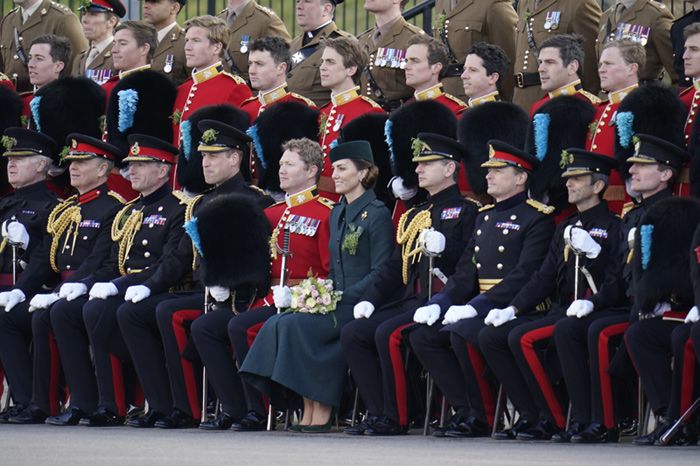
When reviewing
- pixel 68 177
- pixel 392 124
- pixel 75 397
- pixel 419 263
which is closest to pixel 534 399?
pixel 419 263

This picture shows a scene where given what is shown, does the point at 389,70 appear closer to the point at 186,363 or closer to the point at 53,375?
the point at 186,363

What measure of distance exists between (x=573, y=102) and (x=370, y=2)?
2.52 meters

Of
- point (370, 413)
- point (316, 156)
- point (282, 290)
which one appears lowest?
point (370, 413)

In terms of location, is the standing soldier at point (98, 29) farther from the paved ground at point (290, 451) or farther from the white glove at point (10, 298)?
the paved ground at point (290, 451)

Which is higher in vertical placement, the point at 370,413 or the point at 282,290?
the point at 282,290

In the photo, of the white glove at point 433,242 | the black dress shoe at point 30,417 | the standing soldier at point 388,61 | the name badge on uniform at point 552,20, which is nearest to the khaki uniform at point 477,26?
the standing soldier at point 388,61

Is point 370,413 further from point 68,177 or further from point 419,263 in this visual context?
point 68,177

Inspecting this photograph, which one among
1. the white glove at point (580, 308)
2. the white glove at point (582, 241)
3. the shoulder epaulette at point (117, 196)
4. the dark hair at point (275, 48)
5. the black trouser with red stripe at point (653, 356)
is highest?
the dark hair at point (275, 48)

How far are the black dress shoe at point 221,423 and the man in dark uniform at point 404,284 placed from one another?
2.78ft

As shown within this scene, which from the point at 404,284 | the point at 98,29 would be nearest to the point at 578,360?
the point at 404,284

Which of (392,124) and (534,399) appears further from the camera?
(392,124)

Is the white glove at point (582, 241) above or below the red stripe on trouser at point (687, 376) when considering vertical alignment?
above

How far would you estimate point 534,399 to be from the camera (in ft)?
33.3

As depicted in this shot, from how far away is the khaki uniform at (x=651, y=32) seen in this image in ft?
38.4
